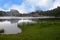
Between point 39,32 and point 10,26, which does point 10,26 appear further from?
point 39,32

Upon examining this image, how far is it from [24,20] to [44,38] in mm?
491

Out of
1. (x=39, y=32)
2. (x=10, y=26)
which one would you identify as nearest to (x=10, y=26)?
(x=10, y=26)

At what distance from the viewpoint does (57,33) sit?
2537mm

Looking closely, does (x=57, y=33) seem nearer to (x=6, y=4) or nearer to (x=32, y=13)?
(x=32, y=13)

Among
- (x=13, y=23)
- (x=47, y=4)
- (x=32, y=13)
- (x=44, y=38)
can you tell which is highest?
(x=47, y=4)

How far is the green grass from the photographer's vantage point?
2516mm

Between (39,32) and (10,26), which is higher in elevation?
(10,26)

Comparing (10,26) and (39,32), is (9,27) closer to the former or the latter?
(10,26)

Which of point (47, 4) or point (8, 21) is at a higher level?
point (47, 4)

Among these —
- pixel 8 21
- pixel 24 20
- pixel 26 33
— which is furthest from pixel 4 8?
pixel 26 33

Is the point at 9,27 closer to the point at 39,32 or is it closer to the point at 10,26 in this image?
the point at 10,26

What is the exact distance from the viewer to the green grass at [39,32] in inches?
99.0

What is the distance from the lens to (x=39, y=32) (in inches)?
100

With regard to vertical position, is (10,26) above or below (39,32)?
above
